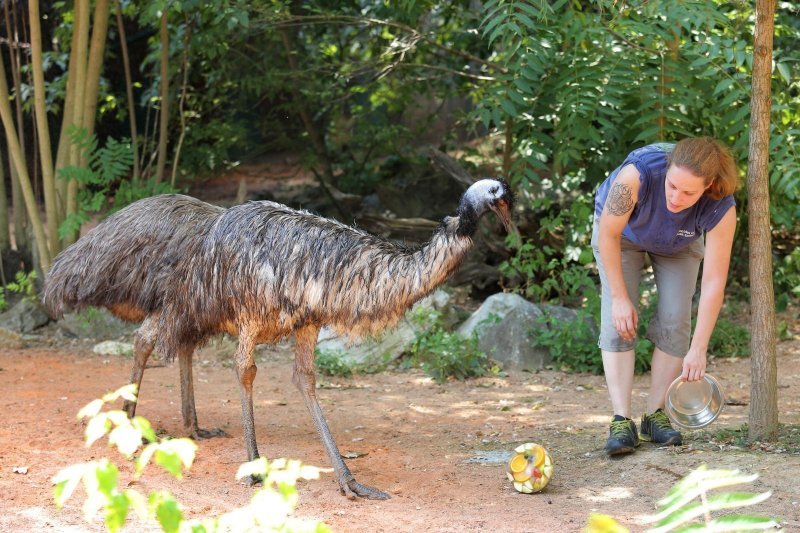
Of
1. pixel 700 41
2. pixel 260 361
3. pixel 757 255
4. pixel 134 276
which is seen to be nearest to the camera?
pixel 757 255

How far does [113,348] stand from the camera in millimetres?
7578

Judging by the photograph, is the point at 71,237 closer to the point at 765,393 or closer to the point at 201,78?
the point at 201,78

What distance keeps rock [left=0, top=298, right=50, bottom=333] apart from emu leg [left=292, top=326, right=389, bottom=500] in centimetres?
416

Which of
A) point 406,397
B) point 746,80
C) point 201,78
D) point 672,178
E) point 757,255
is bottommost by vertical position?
point 406,397

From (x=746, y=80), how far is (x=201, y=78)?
562 cm

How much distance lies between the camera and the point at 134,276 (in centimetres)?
520

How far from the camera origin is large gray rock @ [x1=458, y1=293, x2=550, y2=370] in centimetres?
705

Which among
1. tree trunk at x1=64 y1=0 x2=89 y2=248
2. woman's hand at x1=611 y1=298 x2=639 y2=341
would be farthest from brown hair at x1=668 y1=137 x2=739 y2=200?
tree trunk at x1=64 y1=0 x2=89 y2=248

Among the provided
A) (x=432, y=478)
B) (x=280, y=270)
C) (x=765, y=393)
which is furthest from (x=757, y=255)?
(x=280, y=270)

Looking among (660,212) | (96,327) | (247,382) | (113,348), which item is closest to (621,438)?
(660,212)

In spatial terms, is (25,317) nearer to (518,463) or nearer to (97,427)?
(518,463)

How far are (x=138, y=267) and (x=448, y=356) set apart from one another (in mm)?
2387

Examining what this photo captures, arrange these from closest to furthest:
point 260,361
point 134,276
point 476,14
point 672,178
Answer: point 672,178, point 134,276, point 260,361, point 476,14

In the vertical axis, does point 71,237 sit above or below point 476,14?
below
